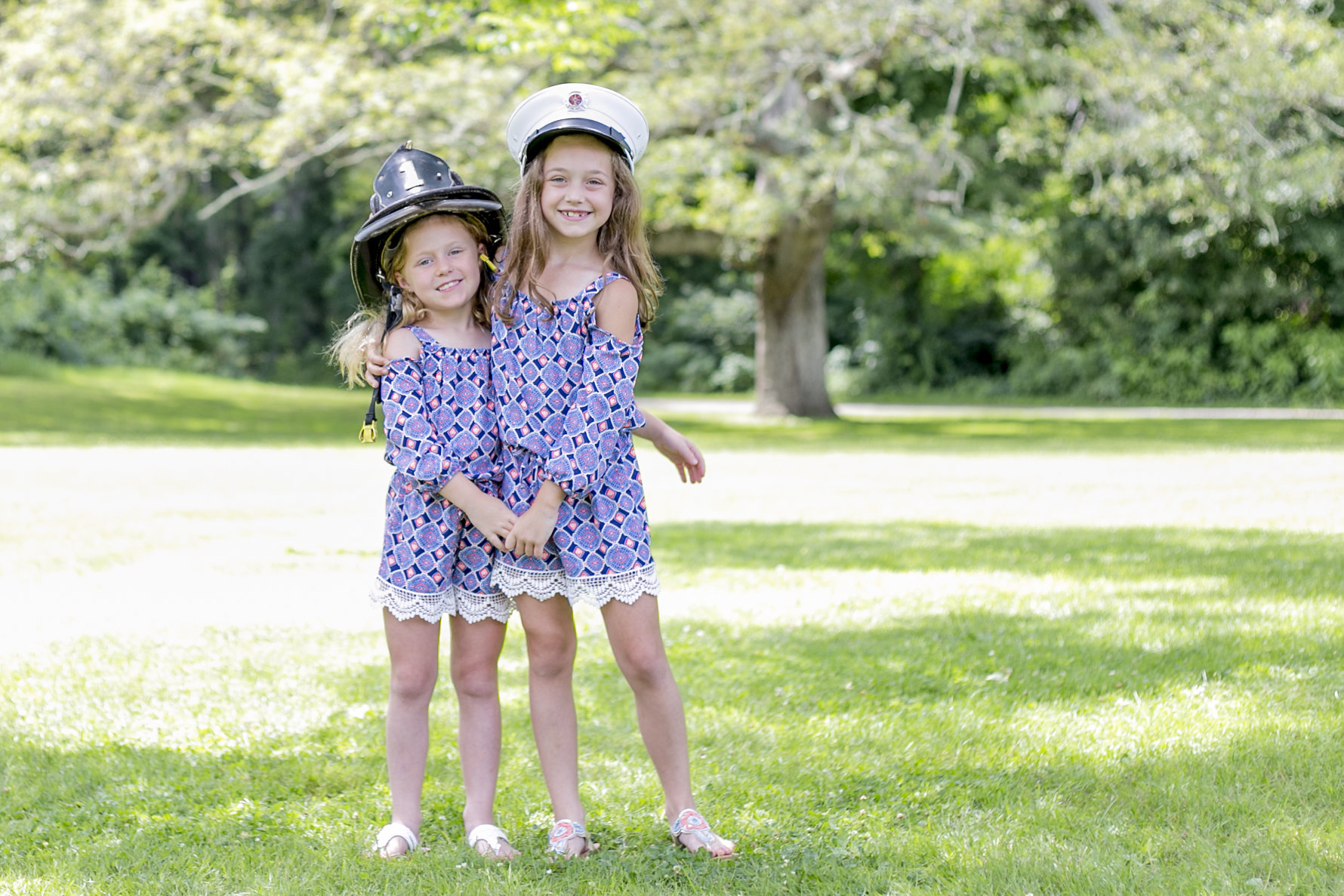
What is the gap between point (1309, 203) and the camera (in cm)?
2053

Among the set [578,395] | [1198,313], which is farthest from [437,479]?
[1198,313]

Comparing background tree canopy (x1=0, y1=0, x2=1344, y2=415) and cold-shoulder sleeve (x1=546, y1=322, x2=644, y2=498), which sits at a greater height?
background tree canopy (x1=0, y1=0, x2=1344, y2=415)

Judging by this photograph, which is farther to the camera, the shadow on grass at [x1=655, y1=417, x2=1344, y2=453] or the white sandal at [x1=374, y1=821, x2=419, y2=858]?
the shadow on grass at [x1=655, y1=417, x2=1344, y2=453]

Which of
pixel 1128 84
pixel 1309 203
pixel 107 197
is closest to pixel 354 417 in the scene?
pixel 107 197

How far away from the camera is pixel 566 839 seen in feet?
11.2

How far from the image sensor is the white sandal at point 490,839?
3.40 metres

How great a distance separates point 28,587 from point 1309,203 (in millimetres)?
18759

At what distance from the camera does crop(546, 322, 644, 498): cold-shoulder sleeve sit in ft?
10.6

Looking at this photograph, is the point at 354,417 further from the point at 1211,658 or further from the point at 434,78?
the point at 1211,658

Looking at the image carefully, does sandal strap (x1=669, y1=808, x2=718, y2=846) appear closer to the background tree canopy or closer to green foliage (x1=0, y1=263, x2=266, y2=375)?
the background tree canopy

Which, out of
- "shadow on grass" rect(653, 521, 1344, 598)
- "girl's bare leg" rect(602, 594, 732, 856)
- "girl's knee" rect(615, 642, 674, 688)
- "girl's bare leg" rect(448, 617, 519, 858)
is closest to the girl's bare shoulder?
"girl's bare leg" rect(448, 617, 519, 858)

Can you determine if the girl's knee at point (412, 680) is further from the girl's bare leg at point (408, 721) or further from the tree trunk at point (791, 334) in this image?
the tree trunk at point (791, 334)

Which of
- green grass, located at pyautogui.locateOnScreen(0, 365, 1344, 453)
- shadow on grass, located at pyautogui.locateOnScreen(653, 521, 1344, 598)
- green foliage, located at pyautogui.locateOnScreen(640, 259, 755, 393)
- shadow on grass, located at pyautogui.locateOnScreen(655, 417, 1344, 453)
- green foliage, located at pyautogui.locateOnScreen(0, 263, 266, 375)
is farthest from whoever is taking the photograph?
green foliage, located at pyautogui.locateOnScreen(640, 259, 755, 393)

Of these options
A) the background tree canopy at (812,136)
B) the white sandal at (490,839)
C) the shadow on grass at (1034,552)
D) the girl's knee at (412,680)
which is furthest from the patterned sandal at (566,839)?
the background tree canopy at (812,136)
